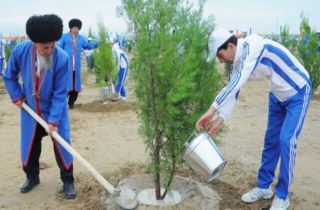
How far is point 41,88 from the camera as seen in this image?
3.88m

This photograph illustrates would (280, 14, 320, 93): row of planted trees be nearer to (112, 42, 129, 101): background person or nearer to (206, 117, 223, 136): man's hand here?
(112, 42, 129, 101): background person

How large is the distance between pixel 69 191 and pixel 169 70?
1.86 metres

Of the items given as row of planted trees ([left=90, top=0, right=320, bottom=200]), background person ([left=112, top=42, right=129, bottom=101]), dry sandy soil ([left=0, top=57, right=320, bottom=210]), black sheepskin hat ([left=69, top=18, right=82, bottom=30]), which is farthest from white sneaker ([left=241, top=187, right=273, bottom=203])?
background person ([left=112, top=42, right=129, bottom=101])

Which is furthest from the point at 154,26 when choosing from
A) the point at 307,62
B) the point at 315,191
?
the point at 307,62

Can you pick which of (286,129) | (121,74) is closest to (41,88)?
(286,129)

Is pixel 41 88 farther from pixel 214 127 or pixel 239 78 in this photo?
pixel 239 78

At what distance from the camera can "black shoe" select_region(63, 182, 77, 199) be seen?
408 cm

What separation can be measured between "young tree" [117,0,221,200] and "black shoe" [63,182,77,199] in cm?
105

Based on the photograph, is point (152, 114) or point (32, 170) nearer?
point (152, 114)

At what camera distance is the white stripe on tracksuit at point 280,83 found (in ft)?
10.6

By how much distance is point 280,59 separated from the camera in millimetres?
3408

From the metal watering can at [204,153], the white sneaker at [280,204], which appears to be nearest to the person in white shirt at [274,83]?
the white sneaker at [280,204]

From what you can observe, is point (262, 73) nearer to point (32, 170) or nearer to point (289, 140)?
point (289, 140)

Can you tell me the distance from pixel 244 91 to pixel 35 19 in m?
9.57
